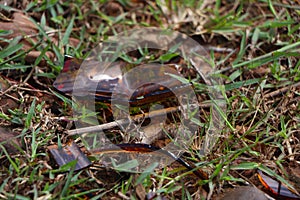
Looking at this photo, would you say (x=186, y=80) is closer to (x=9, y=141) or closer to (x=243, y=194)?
(x=243, y=194)

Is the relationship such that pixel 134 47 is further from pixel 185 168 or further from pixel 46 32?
pixel 185 168

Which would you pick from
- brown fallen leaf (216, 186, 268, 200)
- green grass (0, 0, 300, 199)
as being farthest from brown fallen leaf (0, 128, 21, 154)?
brown fallen leaf (216, 186, 268, 200)

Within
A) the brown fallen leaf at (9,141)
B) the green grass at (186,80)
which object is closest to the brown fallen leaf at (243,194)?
the green grass at (186,80)

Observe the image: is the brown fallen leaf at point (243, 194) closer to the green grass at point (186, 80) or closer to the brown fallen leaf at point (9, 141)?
the green grass at point (186, 80)

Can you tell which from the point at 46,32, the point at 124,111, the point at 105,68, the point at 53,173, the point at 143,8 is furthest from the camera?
the point at 143,8

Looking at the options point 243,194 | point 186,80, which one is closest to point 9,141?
point 186,80

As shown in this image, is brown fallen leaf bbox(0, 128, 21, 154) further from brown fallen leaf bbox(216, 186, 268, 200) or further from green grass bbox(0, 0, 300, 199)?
brown fallen leaf bbox(216, 186, 268, 200)

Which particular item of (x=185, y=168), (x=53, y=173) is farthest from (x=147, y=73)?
(x=53, y=173)
